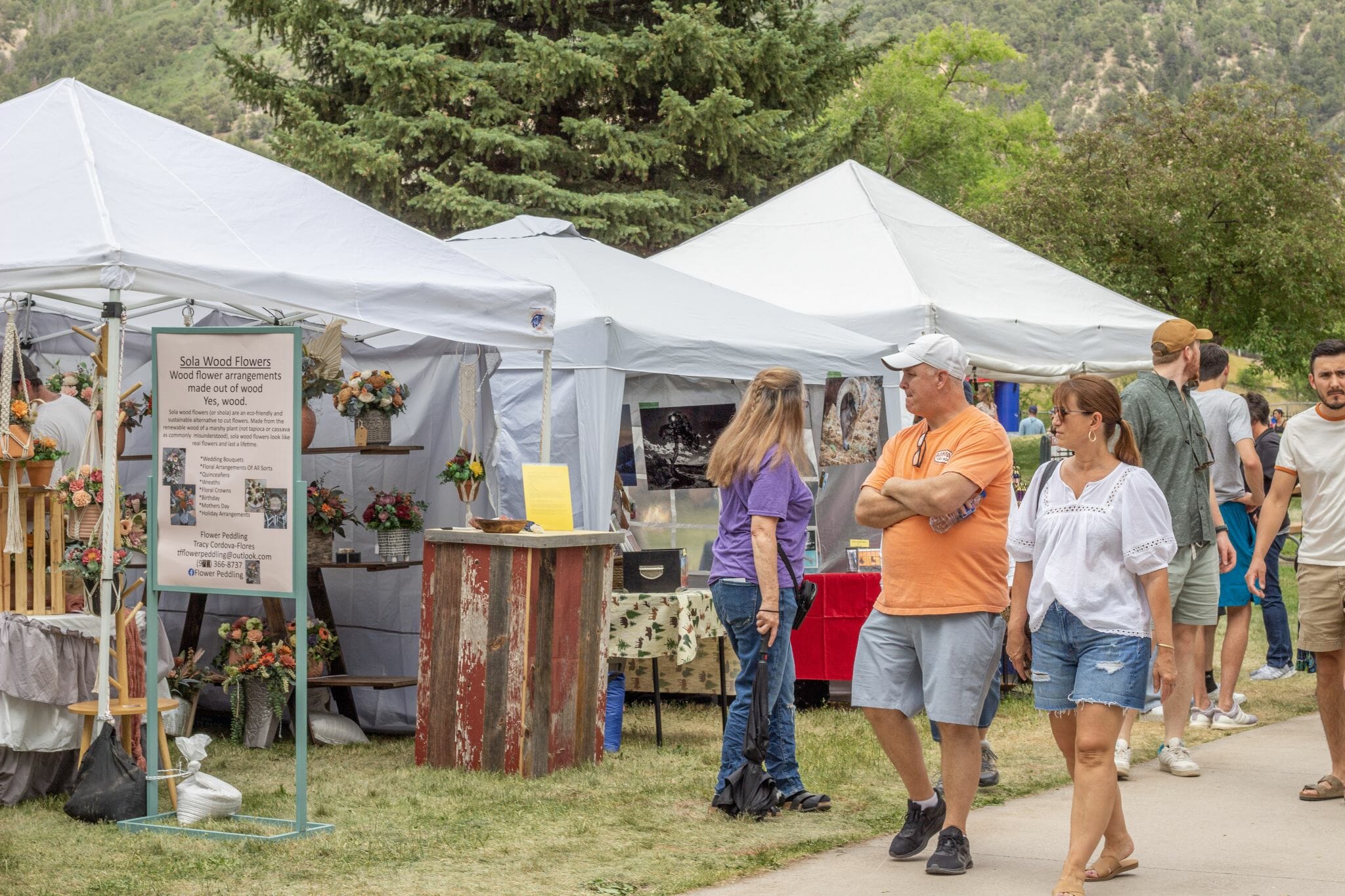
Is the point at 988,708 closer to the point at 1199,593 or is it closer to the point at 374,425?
the point at 1199,593

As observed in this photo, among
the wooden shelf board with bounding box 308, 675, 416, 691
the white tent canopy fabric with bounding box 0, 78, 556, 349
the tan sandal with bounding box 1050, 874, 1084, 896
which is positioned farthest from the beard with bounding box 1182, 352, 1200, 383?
the wooden shelf board with bounding box 308, 675, 416, 691

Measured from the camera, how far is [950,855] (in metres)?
5.12

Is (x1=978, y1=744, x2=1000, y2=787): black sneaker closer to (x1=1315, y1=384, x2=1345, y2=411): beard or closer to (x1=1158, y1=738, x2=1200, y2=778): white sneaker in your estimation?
(x1=1158, y1=738, x2=1200, y2=778): white sneaker

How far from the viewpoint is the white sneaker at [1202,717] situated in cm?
836

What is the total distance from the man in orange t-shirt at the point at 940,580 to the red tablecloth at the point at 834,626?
3542mm

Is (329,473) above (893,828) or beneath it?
above

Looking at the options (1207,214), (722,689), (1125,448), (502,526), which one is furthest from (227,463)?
(1207,214)

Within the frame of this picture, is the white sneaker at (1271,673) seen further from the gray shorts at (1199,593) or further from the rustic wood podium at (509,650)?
the rustic wood podium at (509,650)

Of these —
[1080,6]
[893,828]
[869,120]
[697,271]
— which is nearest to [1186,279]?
[869,120]

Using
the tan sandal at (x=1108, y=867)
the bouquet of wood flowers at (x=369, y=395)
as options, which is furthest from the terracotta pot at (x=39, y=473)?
the tan sandal at (x=1108, y=867)

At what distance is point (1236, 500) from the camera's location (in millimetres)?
8922

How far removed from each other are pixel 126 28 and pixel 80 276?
136 meters

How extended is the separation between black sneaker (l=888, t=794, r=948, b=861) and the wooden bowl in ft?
8.02

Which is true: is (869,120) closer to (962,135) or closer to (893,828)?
(893,828)
